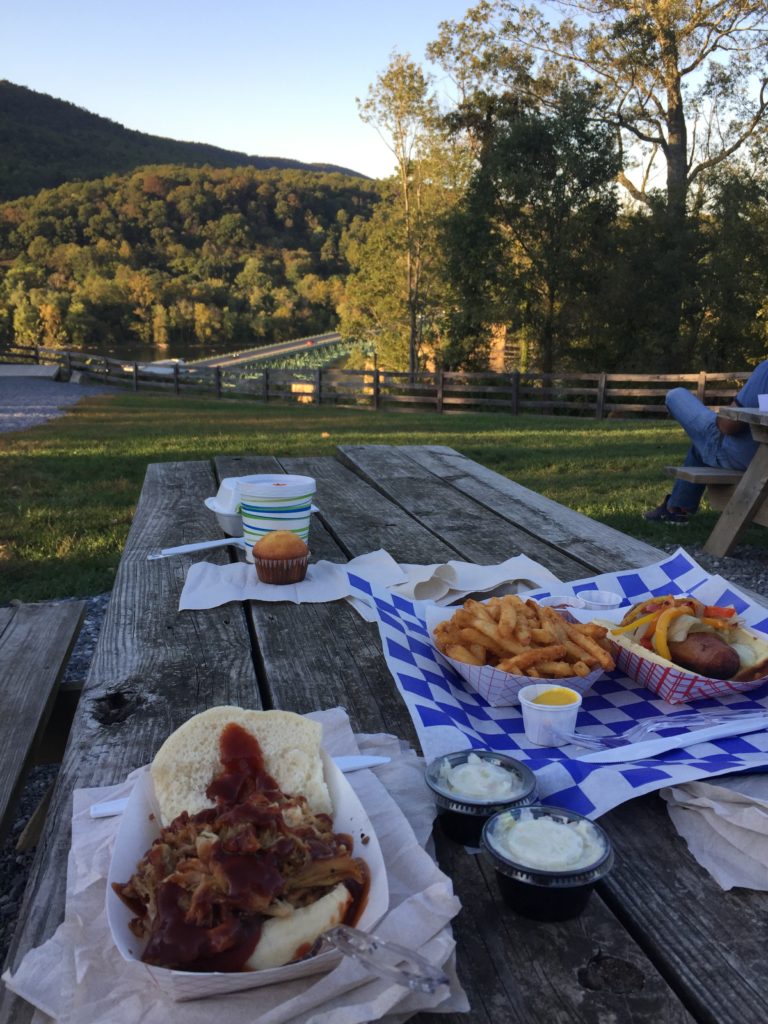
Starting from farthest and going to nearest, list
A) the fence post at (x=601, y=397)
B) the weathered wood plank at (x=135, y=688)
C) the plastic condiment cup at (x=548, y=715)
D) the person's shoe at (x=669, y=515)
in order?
the fence post at (x=601, y=397) < the person's shoe at (x=669, y=515) < the plastic condiment cup at (x=548, y=715) < the weathered wood plank at (x=135, y=688)

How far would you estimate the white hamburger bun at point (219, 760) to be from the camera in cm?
102

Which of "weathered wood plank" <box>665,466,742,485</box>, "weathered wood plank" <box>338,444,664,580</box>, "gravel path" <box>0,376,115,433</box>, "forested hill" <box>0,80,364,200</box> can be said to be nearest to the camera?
"weathered wood plank" <box>338,444,664,580</box>

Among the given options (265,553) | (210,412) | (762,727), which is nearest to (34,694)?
(265,553)

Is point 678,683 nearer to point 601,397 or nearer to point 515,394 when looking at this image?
point 601,397

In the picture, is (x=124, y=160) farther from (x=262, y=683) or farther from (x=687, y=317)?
(x=262, y=683)

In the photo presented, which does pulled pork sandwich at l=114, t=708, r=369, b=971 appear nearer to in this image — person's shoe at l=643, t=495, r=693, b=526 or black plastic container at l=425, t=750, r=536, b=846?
black plastic container at l=425, t=750, r=536, b=846

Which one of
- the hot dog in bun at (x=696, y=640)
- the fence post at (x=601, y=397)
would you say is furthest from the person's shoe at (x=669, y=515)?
the fence post at (x=601, y=397)

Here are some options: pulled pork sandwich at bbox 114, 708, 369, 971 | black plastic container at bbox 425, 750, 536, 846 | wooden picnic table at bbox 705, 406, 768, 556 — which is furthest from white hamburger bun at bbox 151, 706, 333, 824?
wooden picnic table at bbox 705, 406, 768, 556

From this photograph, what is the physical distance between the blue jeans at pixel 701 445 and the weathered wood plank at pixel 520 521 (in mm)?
2589

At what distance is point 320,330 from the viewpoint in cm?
7031

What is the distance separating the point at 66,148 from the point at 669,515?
103 metres

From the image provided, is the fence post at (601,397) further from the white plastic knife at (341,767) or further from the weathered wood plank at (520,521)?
the white plastic knife at (341,767)

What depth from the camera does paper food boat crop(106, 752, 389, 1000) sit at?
0.75m

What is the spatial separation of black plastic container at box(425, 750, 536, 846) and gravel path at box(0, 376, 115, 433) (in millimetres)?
13348
